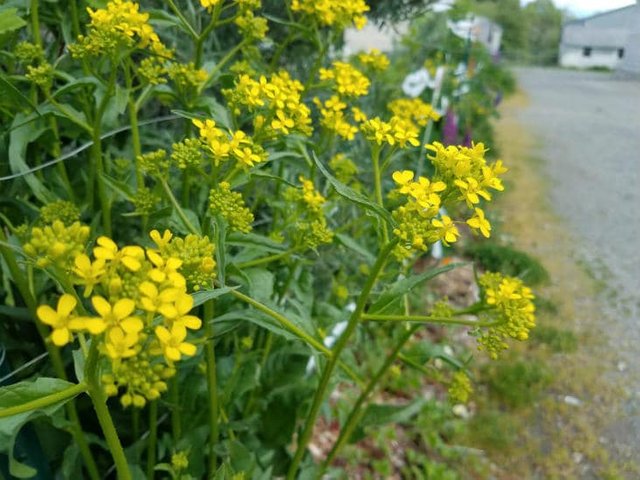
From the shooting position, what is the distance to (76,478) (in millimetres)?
1145

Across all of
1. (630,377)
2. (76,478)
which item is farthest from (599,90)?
(76,478)

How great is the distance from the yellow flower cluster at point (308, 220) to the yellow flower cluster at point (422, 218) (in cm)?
24

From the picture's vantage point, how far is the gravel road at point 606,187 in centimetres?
249

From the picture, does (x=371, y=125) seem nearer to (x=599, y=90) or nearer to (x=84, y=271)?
(x=84, y=271)

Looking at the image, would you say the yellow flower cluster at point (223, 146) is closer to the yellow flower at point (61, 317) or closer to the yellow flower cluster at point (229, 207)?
the yellow flower cluster at point (229, 207)

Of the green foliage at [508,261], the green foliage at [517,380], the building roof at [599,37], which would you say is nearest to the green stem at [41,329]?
the green foliage at [517,380]

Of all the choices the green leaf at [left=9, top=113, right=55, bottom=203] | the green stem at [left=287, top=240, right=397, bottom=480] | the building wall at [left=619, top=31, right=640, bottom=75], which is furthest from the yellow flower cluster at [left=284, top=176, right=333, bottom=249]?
the building wall at [left=619, top=31, right=640, bottom=75]

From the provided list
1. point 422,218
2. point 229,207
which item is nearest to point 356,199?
point 422,218

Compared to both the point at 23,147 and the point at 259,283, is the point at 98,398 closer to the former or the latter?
the point at 259,283

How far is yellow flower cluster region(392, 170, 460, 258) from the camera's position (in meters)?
0.79

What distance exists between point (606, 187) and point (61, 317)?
15.9 feet

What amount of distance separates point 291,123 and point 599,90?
24.7 feet

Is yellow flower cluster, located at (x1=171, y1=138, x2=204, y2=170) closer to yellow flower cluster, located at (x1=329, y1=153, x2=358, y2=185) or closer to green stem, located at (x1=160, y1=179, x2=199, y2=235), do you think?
green stem, located at (x1=160, y1=179, x2=199, y2=235)

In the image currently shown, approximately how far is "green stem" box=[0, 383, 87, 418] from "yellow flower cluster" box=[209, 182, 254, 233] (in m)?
0.31
